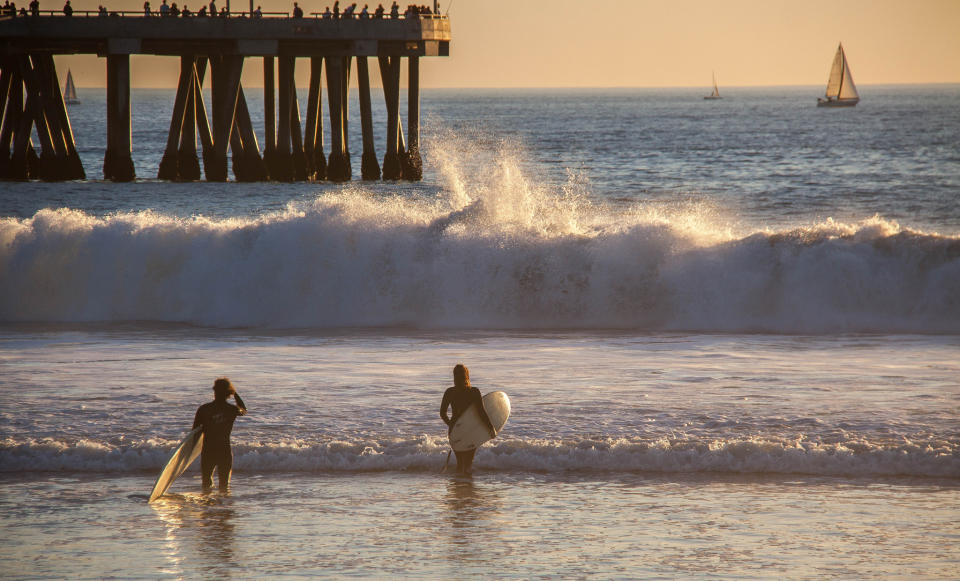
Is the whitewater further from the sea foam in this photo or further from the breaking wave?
the breaking wave

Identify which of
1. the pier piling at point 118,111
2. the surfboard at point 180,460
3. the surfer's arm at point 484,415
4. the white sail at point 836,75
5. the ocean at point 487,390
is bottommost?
the ocean at point 487,390

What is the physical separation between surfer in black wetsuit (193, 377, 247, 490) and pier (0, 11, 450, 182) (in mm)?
25257

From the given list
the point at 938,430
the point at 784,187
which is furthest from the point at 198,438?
the point at 784,187

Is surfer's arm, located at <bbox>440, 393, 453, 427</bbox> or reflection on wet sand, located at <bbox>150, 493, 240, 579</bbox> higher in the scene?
surfer's arm, located at <bbox>440, 393, 453, 427</bbox>

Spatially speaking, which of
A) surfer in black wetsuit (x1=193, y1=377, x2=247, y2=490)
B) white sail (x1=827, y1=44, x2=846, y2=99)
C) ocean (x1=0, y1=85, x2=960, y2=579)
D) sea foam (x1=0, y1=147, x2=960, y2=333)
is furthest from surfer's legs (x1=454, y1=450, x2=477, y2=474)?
white sail (x1=827, y1=44, x2=846, y2=99)

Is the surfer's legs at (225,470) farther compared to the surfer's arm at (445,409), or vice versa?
the surfer's arm at (445,409)

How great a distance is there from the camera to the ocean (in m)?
7.67

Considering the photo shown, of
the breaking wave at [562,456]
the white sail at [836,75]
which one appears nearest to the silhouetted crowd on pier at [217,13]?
the breaking wave at [562,456]

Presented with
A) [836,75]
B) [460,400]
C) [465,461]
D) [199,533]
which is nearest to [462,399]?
[460,400]

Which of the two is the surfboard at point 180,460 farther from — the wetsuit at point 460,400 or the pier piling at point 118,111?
the pier piling at point 118,111

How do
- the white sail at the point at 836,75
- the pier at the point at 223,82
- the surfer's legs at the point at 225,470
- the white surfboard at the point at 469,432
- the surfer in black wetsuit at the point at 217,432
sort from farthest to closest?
the white sail at the point at 836,75, the pier at the point at 223,82, the white surfboard at the point at 469,432, the surfer's legs at the point at 225,470, the surfer in black wetsuit at the point at 217,432

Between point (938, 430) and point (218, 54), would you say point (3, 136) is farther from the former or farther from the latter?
point (938, 430)

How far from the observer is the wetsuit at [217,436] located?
8852 millimetres

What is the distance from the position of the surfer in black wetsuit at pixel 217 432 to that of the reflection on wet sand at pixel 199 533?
196 millimetres
